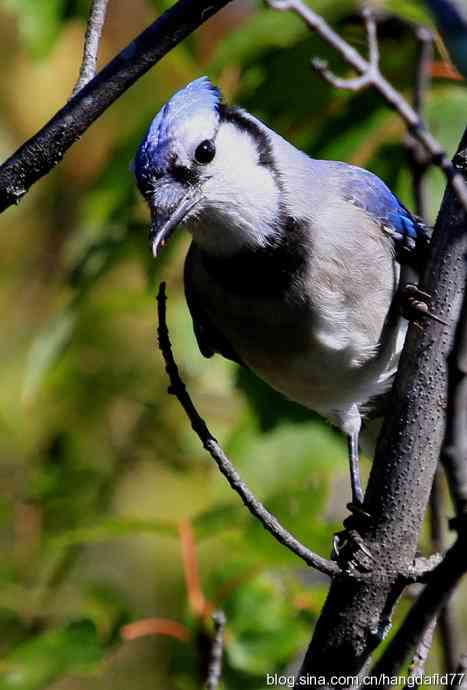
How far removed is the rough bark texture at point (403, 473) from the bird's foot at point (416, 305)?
1cm

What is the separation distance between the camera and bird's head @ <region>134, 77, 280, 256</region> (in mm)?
2363

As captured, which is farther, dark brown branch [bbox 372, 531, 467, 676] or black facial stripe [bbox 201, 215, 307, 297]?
black facial stripe [bbox 201, 215, 307, 297]

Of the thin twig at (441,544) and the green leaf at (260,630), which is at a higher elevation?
the thin twig at (441,544)

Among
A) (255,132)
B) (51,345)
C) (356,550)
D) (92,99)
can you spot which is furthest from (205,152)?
(356,550)

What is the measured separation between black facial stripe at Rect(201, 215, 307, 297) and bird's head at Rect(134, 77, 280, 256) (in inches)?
0.9

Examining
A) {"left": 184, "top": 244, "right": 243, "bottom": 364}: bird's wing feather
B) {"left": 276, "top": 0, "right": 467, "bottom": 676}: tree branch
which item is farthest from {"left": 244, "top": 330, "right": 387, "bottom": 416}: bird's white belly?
{"left": 276, "top": 0, "right": 467, "bottom": 676}: tree branch

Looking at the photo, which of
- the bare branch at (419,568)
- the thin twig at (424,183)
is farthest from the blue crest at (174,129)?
the bare branch at (419,568)

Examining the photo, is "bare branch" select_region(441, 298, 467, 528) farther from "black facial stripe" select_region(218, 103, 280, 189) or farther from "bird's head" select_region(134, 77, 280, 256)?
"black facial stripe" select_region(218, 103, 280, 189)

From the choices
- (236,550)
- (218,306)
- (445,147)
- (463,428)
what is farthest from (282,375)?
(463,428)

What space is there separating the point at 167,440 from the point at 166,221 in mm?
1798

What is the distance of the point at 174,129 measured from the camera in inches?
93.2

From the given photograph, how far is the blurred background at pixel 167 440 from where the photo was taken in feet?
8.34

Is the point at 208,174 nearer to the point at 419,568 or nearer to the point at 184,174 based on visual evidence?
the point at 184,174

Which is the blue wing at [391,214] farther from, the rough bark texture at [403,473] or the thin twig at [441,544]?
the rough bark texture at [403,473]
